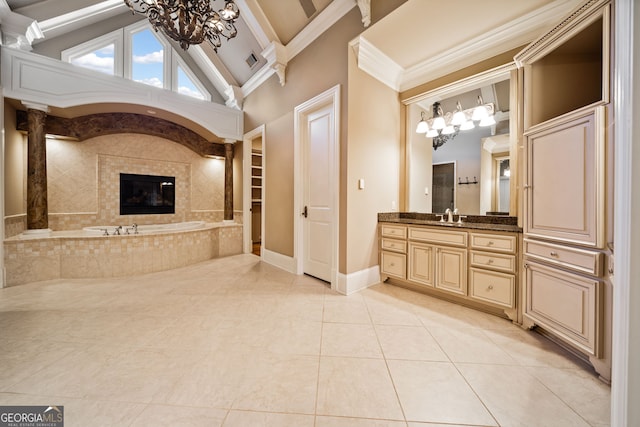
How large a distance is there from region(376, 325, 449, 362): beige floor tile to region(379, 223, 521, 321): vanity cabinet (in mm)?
751

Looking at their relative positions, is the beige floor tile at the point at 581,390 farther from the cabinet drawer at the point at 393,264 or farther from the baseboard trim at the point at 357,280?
the baseboard trim at the point at 357,280

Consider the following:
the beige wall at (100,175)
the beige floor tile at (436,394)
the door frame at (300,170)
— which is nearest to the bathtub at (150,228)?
the beige wall at (100,175)

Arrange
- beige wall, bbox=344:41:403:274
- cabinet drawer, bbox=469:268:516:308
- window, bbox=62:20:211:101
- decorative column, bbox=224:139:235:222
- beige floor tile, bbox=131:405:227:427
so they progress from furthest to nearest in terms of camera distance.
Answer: decorative column, bbox=224:139:235:222
window, bbox=62:20:211:101
beige wall, bbox=344:41:403:274
cabinet drawer, bbox=469:268:516:308
beige floor tile, bbox=131:405:227:427

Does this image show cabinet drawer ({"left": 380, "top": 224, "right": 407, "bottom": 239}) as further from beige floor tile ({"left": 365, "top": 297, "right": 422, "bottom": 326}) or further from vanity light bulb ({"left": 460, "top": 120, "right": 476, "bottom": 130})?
vanity light bulb ({"left": 460, "top": 120, "right": 476, "bottom": 130})

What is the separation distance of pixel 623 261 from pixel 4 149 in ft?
18.3

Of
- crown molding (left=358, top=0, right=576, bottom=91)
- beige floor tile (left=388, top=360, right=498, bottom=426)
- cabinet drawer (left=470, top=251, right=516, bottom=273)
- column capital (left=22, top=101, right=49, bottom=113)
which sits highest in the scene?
crown molding (left=358, top=0, right=576, bottom=91)

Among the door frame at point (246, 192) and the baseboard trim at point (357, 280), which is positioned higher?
the door frame at point (246, 192)

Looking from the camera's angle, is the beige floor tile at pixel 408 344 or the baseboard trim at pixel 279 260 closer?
the beige floor tile at pixel 408 344

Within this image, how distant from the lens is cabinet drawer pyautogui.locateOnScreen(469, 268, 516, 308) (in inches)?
81.2

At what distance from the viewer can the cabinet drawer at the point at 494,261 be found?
2074 millimetres

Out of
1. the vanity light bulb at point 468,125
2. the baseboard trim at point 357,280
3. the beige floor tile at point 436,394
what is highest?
the vanity light bulb at point 468,125

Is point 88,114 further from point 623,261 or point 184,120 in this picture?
point 623,261

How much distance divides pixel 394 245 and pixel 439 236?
0.56 meters

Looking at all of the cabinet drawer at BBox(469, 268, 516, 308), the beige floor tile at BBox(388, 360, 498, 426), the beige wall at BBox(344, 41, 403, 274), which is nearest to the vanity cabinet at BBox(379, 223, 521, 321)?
the cabinet drawer at BBox(469, 268, 516, 308)
